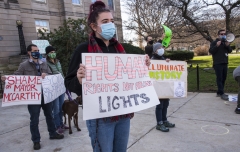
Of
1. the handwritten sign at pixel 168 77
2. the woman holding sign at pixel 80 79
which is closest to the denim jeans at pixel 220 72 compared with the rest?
the handwritten sign at pixel 168 77

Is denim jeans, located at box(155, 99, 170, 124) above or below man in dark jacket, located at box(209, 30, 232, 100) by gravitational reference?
below

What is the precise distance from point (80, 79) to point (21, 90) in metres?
2.44

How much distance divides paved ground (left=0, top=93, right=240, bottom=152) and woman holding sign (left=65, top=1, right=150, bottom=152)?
1583 millimetres

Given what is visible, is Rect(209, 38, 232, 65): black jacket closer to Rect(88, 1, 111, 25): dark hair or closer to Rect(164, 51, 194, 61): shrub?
Rect(88, 1, 111, 25): dark hair

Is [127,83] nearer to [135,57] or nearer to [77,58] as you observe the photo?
[135,57]

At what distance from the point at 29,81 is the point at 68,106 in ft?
3.12

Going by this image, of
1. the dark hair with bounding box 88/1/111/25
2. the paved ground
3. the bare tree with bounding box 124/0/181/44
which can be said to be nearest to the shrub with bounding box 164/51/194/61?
the bare tree with bounding box 124/0/181/44

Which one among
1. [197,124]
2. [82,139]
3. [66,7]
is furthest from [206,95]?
[66,7]

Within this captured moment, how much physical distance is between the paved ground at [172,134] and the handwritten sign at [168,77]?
78 cm

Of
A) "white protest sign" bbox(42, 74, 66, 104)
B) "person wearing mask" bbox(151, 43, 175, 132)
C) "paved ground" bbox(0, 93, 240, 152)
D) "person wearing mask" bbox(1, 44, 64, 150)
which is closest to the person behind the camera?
"paved ground" bbox(0, 93, 240, 152)

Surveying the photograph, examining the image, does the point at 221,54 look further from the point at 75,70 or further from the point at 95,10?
the point at 75,70

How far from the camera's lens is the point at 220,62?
6074mm

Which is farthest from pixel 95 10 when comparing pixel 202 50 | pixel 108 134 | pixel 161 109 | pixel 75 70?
pixel 202 50

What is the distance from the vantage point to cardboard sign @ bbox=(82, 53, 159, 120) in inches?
71.1
